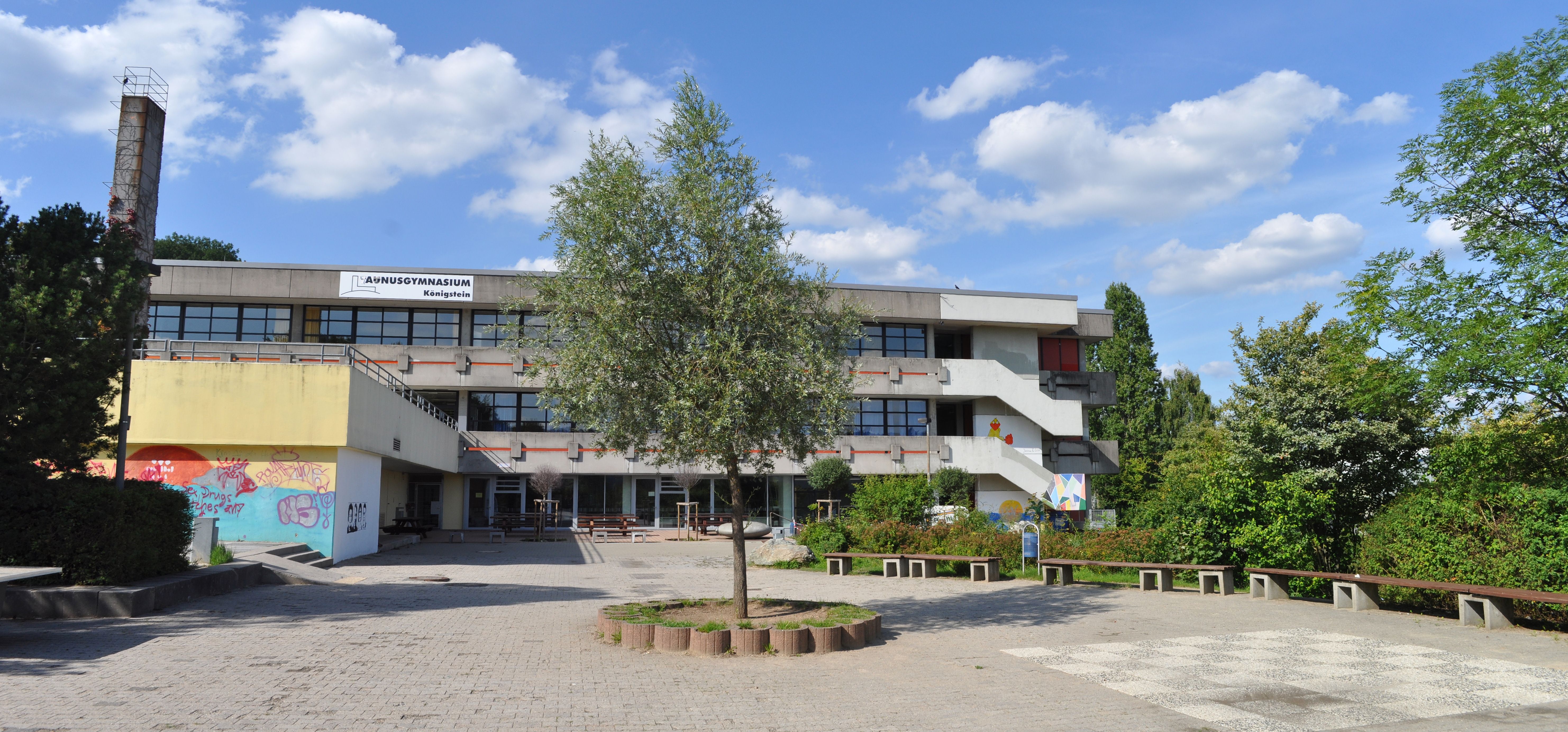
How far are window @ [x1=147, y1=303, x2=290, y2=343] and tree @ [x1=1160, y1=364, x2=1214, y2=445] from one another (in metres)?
42.3

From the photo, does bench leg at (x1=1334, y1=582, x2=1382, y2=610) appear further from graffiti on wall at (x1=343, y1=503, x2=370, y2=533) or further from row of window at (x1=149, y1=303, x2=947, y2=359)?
row of window at (x1=149, y1=303, x2=947, y2=359)

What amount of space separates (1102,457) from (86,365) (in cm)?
3961

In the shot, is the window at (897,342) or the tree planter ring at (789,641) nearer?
the tree planter ring at (789,641)

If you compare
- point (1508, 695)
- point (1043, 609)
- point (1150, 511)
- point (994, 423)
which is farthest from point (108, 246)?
point (994, 423)

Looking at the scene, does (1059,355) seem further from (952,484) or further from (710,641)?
(710,641)

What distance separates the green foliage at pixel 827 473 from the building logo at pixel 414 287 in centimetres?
1564

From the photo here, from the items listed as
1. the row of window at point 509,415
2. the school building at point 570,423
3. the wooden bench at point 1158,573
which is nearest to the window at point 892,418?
the school building at point 570,423

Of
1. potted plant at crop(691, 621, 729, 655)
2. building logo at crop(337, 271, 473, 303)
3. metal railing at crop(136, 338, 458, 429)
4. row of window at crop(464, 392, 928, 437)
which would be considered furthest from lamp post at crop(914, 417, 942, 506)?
potted plant at crop(691, 621, 729, 655)

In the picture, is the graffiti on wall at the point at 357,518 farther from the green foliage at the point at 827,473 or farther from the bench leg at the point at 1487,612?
the bench leg at the point at 1487,612

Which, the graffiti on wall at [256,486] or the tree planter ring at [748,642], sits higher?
the graffiti on wall at [256,486]

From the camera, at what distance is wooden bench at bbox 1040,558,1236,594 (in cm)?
1524

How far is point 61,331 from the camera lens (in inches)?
475

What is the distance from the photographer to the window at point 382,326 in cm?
3781

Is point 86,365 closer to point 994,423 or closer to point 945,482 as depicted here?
point 945,482
